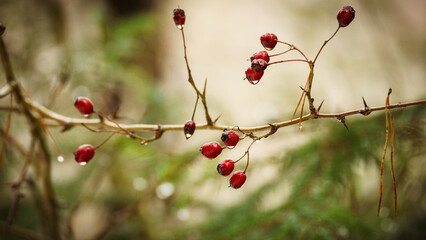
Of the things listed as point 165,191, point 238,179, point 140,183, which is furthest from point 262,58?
point 140,183

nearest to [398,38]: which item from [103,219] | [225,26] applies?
[225,26]

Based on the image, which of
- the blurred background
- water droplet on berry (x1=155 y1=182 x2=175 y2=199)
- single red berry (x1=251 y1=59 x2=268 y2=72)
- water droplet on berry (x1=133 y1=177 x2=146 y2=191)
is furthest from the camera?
water droplet on berry (x1=133 y1=177 x2=146 y2=191)

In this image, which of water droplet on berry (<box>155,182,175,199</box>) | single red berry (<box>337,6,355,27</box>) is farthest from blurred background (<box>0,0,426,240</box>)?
single red berry (<box>337,6,355,27</box>)

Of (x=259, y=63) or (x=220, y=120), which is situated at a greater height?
(x=220, y=120)

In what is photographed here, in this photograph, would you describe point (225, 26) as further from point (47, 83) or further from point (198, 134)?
point (47, 83)

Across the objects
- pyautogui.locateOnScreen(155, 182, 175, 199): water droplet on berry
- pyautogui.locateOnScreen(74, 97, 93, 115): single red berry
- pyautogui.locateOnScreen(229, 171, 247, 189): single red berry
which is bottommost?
pyautogui.locateOnScreen(229, 171, 247, 189): single red berry

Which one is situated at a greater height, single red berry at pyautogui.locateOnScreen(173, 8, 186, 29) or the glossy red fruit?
single red berry at pyautogui.locateOnScreen(173, 8, 186, 29)

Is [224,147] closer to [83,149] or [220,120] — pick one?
[83,149]

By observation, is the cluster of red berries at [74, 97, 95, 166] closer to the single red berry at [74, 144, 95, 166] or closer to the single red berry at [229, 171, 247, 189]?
the single red berry at [74, 144, 95, 166]

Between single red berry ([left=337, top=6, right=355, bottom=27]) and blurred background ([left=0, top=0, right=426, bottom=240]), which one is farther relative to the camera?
blurred background ([left=0, top=0, right=426, bottom=240])
